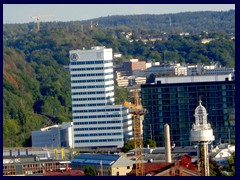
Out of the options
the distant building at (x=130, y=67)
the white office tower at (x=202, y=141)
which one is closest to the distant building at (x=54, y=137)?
the distant building at (x=130, y=67)

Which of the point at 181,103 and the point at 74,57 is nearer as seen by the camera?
the point at 181,103

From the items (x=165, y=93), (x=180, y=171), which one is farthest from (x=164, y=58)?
(x=180, y=171)

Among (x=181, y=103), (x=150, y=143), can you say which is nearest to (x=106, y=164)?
(x=150, y=143)

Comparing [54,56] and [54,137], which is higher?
[54,56]

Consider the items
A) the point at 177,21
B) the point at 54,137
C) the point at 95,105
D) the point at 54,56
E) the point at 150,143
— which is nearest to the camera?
the point at 150,143

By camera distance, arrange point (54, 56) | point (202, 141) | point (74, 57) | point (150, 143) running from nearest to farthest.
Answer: point (202, 141)
point (150, 143)
point (74, 57)
point (54, 56)

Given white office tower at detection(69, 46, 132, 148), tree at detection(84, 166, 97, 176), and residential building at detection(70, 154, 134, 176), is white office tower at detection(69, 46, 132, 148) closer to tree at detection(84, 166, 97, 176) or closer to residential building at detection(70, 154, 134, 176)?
residential building at detection(70, 154, 134, 176)

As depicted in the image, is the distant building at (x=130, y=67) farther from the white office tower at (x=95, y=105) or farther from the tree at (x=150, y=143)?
the tree at (x=150, y=143)

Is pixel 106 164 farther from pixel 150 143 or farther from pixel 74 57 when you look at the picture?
pixel 74 57
